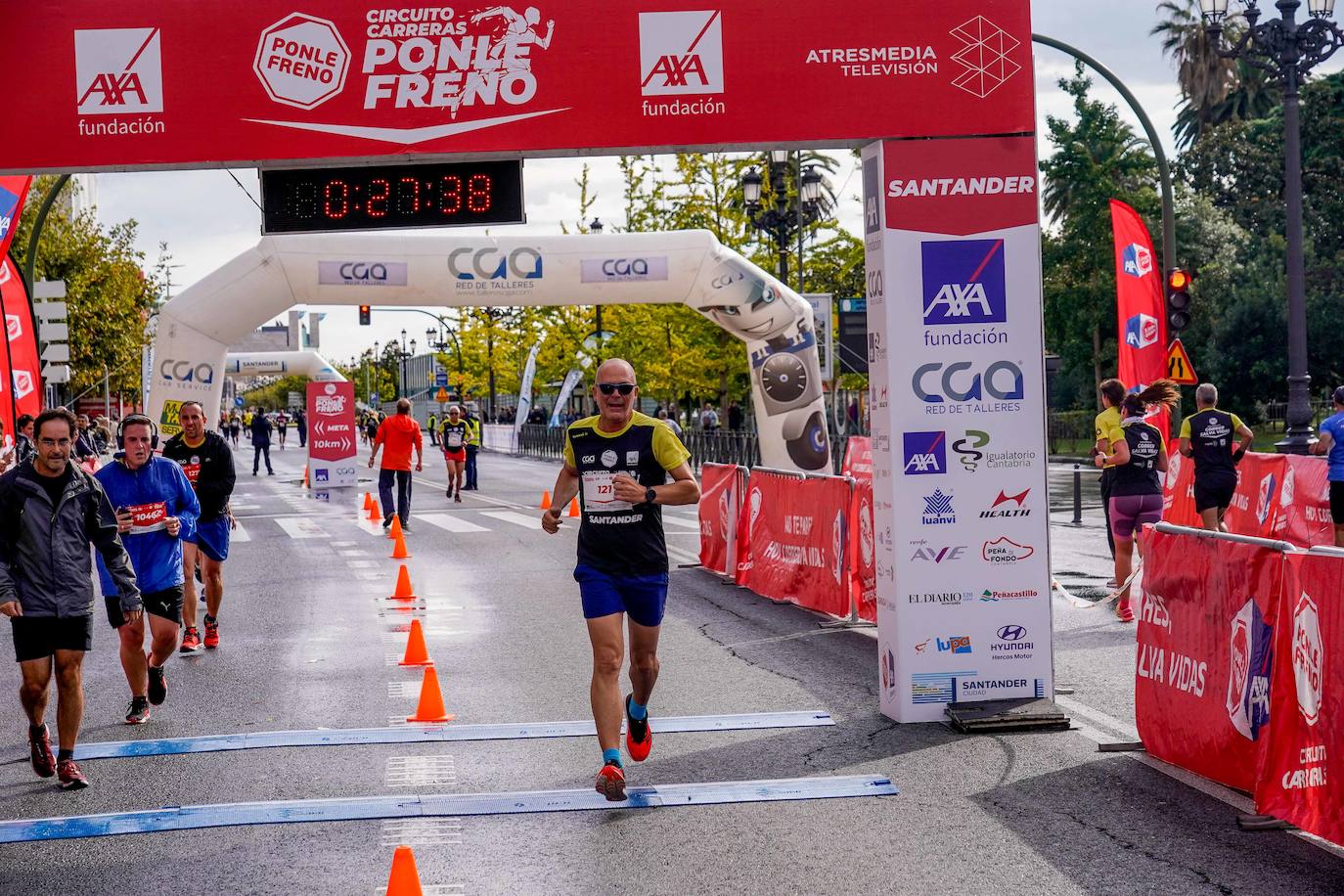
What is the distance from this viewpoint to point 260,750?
7.87 metres

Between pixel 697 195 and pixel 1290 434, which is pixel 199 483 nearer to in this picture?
pixel 1290 434

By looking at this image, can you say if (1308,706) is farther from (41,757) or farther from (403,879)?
(41,757)

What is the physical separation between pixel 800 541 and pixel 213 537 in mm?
5036

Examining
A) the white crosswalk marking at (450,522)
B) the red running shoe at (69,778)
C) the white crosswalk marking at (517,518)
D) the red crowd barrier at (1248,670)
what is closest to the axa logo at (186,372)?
the white crosswalk marking at (450,522)

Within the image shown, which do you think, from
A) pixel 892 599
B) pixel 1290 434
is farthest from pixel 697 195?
pixel 892 599

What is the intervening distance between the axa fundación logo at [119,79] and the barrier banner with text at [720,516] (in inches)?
327

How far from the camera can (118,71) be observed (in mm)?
8344

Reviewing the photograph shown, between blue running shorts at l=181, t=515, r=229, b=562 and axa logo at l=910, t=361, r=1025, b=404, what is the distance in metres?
5.80

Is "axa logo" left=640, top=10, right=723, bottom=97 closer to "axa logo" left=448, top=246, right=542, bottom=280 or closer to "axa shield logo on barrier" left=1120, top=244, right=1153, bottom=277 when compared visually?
"axa shield logo on barrier" left=1120, top=244, right=1153, bottom=277

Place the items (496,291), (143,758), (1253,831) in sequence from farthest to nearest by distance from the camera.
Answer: (496,291)
(143,758)
(1253,831)

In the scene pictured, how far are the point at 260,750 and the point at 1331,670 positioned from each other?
5188 millimetres

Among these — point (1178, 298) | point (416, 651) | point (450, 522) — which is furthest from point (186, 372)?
point (1178, 298)

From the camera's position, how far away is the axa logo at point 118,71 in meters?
8.31

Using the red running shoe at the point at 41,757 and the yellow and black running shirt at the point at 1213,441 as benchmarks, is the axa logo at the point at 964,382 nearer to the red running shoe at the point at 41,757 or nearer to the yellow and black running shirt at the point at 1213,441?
the red running shoe at the point at 41,757
